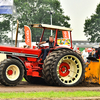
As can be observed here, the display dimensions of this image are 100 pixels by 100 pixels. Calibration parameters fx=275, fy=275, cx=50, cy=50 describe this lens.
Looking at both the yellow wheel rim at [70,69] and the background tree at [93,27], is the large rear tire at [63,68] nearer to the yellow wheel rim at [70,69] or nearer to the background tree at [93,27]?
the yellow wheel rim at [70,69]

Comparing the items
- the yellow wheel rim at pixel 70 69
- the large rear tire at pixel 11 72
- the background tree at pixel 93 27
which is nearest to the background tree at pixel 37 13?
the background tree at pixel 93 27

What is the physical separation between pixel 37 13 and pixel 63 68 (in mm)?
51303

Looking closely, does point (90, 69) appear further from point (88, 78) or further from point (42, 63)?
point (42, 63)

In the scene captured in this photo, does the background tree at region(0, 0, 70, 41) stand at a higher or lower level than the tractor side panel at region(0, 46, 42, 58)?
higher

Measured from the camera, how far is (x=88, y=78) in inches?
441

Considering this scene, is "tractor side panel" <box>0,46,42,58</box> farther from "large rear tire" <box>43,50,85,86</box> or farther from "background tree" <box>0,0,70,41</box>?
"background tree" <box>0,0,70,41</box>

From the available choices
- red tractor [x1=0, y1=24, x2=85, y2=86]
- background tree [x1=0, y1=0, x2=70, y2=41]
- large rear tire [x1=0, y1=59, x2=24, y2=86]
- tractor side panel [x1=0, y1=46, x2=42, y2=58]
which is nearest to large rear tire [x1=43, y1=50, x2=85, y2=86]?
red tractor [x1=0, y1=24, x2=85, y2=86]

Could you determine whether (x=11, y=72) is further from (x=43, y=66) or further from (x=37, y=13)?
(x=37, y=13)

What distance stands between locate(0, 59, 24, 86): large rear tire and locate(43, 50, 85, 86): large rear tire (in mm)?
943

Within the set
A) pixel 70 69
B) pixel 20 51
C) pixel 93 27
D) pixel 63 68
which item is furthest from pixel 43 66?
pixel 93 27

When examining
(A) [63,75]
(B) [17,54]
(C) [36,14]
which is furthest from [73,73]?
(C) [36,14]

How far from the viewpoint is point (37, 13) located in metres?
61.1

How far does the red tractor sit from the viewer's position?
9.63m

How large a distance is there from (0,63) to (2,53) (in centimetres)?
68
